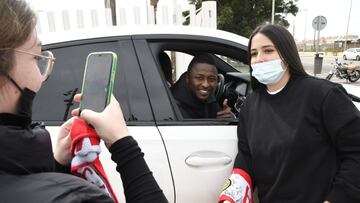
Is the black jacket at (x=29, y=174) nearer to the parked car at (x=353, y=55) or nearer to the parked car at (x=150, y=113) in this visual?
the parked car at (x=150, y=113)

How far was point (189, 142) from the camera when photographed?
83.7 inches

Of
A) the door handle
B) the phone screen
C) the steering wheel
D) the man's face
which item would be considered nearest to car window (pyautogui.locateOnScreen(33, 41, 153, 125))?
the door handle

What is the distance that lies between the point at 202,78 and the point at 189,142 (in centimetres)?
85

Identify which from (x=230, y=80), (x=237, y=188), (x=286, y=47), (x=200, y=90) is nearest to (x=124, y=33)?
(x=200, y=90)

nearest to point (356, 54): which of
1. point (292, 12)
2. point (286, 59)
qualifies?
point (292, 12)

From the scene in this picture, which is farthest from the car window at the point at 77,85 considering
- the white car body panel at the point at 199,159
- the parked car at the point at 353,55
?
the parked car at the point at 353,55

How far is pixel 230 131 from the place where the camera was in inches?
87.7

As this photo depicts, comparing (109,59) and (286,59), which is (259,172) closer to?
(286,59)

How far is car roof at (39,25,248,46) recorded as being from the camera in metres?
2.24

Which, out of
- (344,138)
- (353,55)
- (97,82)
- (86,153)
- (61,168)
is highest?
(97,82)

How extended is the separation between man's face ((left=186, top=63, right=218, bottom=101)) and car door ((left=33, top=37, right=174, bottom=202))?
72cm

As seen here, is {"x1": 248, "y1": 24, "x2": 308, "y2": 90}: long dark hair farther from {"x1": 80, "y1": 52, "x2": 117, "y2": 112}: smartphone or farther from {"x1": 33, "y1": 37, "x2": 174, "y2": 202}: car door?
{"x1": 80, "y1": 52, "x2": 117, "y2": 112}: smartphone

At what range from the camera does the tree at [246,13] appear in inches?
853

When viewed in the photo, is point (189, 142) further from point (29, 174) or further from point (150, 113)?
point (29, 174)
